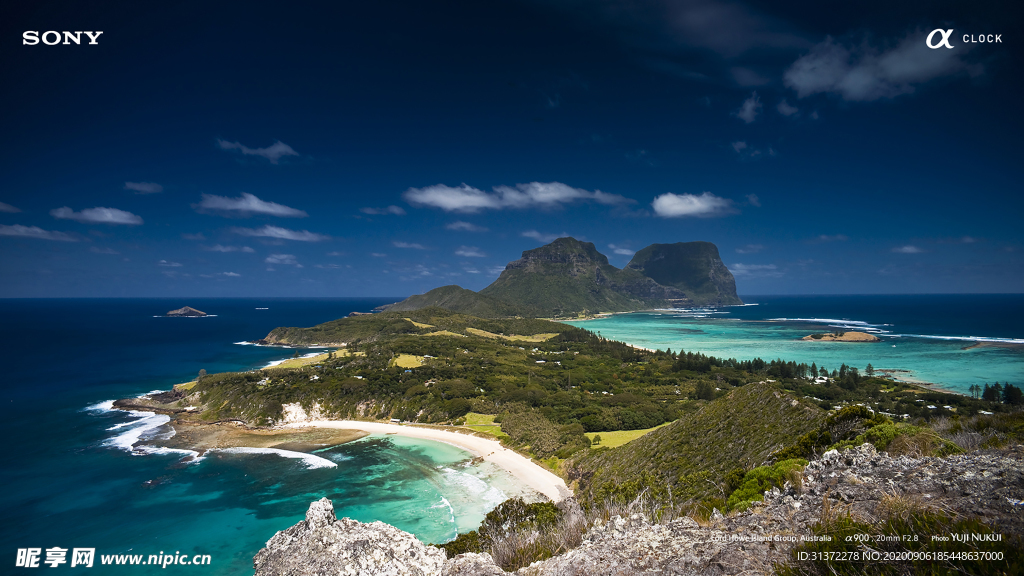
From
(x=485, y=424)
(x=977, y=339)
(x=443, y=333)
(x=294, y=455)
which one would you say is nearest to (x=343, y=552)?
(x=294, y=455)

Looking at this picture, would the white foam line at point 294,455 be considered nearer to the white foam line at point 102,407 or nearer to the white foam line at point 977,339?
the white foam line at point 102,407

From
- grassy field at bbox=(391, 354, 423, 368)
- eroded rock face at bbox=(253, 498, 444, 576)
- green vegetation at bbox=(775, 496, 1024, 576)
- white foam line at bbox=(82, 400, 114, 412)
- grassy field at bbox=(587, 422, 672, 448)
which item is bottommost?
white foam line at bbox=(82, 400, 114, 412)

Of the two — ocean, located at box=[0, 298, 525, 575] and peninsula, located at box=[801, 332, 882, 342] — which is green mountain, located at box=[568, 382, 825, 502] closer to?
ocean, located at box=[0, 298, 525, 575]

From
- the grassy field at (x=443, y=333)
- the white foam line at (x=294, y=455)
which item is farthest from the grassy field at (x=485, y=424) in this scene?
the grassy field at (x=443, y=333)

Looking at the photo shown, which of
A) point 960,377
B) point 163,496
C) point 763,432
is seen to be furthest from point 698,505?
point 960,377

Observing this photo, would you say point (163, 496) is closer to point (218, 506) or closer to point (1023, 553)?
point (218, 506)

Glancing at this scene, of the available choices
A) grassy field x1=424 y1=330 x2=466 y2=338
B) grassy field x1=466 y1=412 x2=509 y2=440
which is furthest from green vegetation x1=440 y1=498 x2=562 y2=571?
grassy field x1=424 y1=330 x2=466 y2=338
